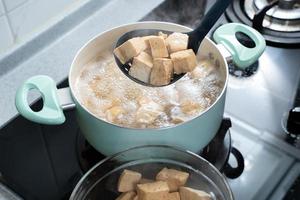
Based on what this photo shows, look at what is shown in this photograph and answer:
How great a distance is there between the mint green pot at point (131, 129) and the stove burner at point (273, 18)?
14 cm

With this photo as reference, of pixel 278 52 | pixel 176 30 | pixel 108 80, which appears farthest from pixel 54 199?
pixel 278 52

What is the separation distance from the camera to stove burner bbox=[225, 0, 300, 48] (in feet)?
2.77

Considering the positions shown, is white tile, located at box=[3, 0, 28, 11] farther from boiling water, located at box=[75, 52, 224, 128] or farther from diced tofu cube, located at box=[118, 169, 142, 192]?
diced tofu cube, located at box=[118, 169, 142, 192]

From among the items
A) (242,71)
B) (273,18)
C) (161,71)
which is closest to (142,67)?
(161,71)

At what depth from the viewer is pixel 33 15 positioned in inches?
32.9

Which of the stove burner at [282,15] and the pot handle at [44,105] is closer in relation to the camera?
the pot handle at [44,105]

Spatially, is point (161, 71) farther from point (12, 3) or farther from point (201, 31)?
point (12, 3)

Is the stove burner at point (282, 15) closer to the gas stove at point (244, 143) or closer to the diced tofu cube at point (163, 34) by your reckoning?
the gas stove at point (244, 143)

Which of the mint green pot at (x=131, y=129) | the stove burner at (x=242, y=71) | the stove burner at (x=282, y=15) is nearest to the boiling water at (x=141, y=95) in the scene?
the mint green pot at (x=131, y=129)

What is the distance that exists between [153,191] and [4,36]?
16.4 inches

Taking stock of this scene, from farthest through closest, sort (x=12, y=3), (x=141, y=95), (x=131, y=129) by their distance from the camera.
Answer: (x=12, y=3) → (x=141, y=95) → (x=131, y=129)

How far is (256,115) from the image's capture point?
2.43ft

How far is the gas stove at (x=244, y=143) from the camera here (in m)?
0.65

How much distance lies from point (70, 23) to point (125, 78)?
10.7 inches
